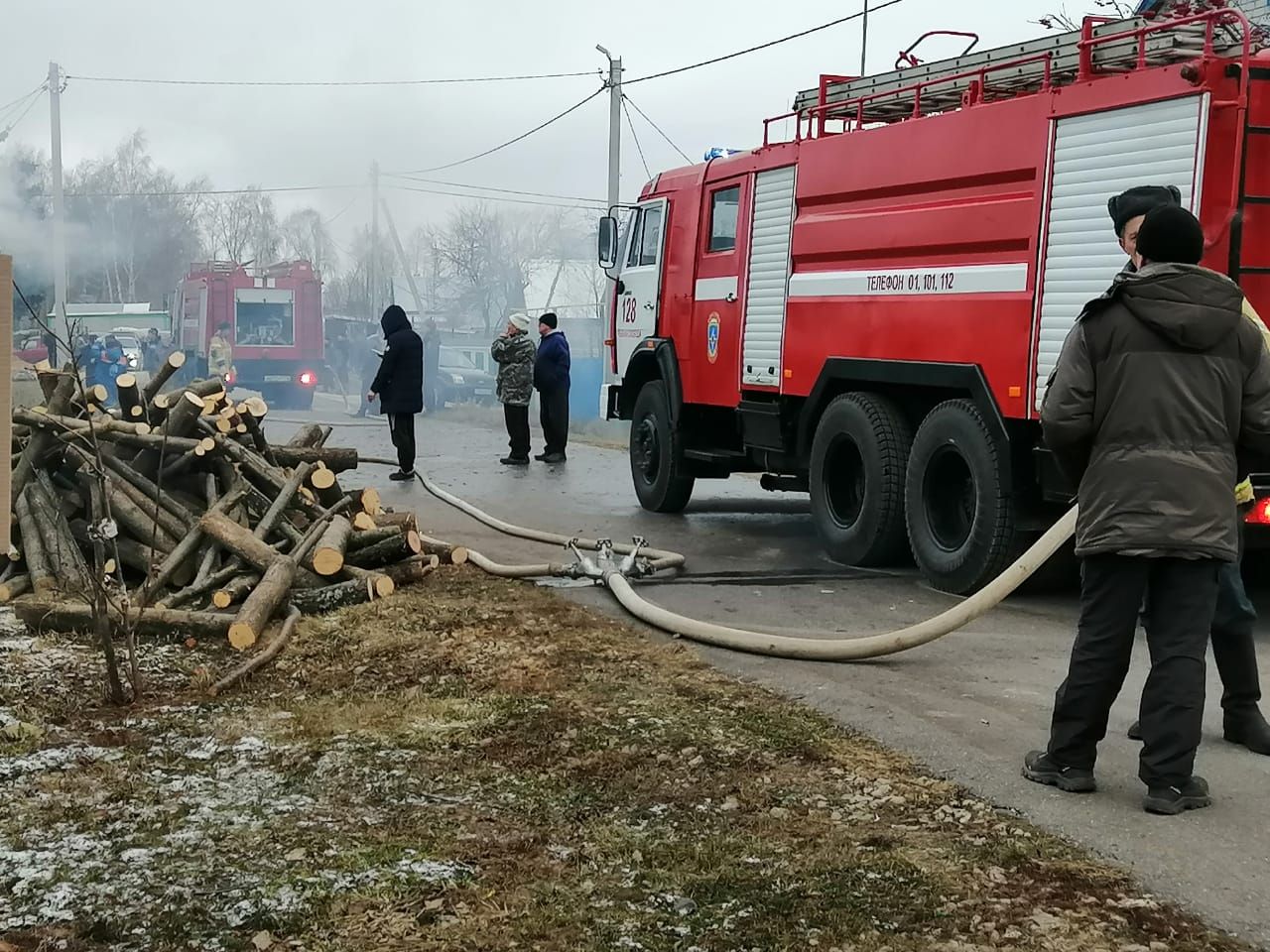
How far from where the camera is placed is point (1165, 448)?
4316mm

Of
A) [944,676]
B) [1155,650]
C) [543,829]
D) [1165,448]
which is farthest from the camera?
[944,676]

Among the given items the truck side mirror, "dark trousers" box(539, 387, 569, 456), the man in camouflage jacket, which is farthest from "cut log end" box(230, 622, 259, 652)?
"dark trousers" box(539, 387, 569, 456)

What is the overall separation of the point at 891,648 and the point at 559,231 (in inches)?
2521

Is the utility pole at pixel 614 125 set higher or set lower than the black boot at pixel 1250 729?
higher

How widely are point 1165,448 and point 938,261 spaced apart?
4.21 metres

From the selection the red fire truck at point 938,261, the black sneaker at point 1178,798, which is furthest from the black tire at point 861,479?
the black sneaker at point 1178,798

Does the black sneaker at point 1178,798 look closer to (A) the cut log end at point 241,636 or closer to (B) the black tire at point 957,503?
(B) the black tire at point 957,503

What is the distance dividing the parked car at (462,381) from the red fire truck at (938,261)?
22.2 metres

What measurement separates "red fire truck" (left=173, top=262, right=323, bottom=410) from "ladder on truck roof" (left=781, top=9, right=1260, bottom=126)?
1043 inches

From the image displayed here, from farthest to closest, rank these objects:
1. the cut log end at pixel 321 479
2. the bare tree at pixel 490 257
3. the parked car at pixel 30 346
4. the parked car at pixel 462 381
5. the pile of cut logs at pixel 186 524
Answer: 1. the bare tree at pixel 490 257
2. the parked car at pixel 462 381
3. the parked car at pixel 30 346
4. the cut log end at pixel 321 479
5. the pile of cut logs at pixel 186 524

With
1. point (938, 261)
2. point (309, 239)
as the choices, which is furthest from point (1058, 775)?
point (309, 239)

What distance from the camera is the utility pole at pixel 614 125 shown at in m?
26.3

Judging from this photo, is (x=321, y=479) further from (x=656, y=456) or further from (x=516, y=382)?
(x=516, y=382)

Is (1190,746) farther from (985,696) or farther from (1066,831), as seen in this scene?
(985,696)
